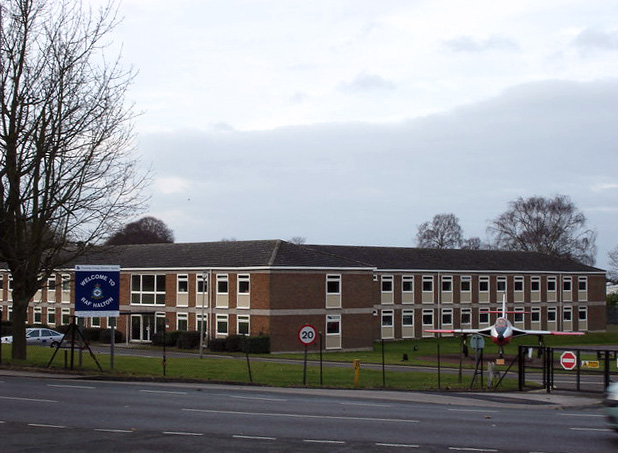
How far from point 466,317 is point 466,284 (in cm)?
294

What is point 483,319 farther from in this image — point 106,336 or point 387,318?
point 106,336

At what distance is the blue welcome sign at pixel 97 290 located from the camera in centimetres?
2752

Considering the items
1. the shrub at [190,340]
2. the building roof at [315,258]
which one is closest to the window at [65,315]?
the building roof at [315,258]

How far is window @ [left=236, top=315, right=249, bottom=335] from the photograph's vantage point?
52094 millimetres

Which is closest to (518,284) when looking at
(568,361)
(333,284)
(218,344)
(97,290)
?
(333,284)

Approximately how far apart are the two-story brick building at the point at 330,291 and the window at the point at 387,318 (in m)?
0.08

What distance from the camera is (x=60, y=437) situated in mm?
13438

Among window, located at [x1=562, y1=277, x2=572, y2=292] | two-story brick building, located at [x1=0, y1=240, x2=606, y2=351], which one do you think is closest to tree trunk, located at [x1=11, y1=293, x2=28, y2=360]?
two-story brick building, located at [x1=0, y1=240, x2=606, y2=351]

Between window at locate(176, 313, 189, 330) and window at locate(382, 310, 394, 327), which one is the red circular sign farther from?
window at locate(382, 310, 394, 327)

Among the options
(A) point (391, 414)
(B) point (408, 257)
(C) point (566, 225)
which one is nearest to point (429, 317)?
(B) point (408, 257)

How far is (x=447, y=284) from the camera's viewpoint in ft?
231

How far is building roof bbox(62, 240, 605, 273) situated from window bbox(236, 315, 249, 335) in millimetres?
3399

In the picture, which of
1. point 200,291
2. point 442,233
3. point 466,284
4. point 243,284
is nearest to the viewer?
point 243,284

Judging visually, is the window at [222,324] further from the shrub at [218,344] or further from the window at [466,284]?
the window at [466,284]
